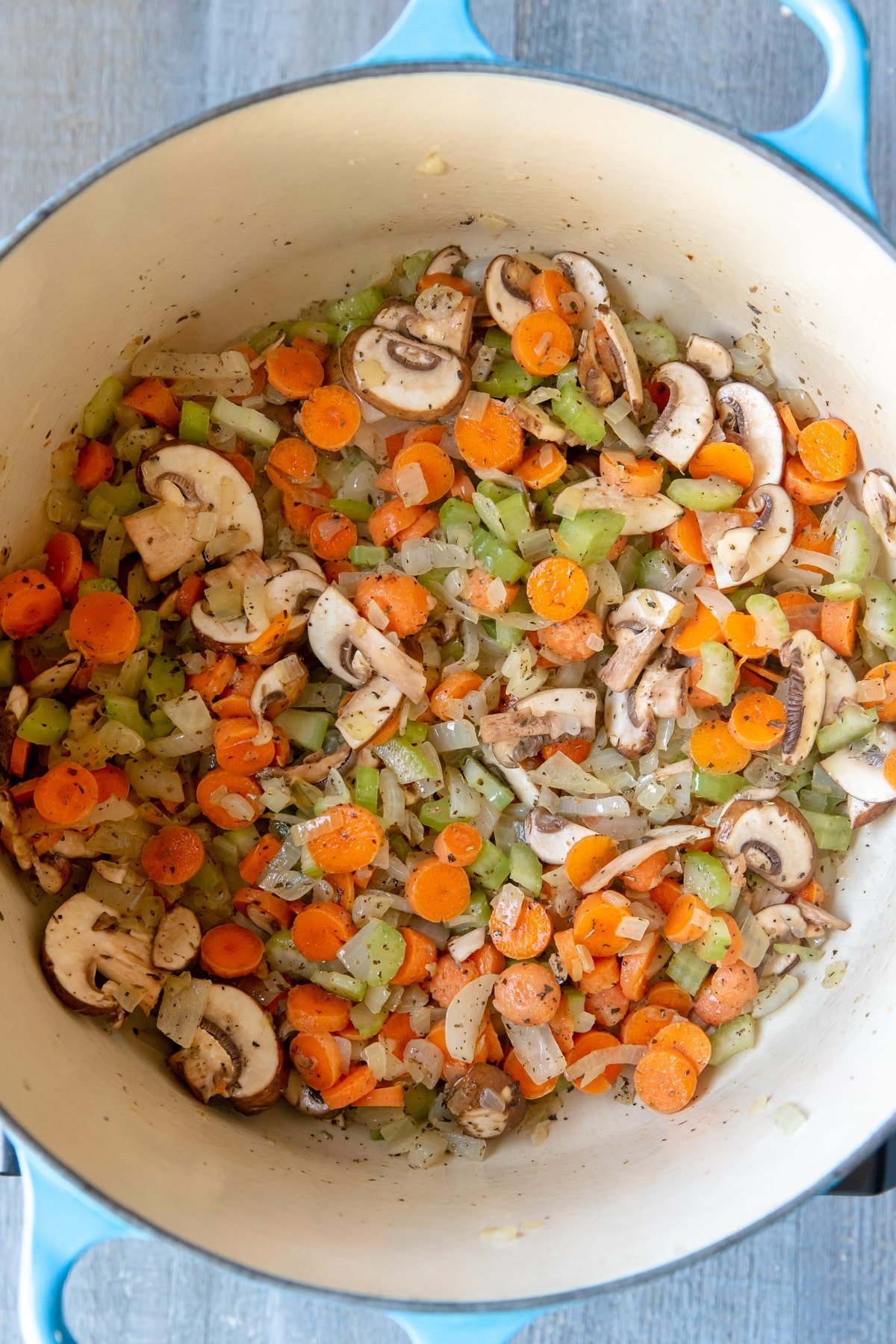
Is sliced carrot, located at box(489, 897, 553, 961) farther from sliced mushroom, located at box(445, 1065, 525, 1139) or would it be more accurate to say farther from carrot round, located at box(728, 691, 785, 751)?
carrot round, located at box(728, 691, 785, 751)

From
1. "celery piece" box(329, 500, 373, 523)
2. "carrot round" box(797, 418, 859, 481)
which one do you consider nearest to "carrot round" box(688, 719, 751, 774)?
"carrot round" box(797, 418, 859, 481)

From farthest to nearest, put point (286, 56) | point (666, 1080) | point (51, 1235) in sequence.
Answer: point (286, 56) → point (666, 1080) → point (51, 1235)

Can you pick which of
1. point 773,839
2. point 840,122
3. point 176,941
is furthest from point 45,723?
point 840,122

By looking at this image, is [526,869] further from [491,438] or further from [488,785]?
[491,438]

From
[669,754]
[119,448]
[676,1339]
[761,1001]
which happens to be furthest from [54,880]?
[676,1339]

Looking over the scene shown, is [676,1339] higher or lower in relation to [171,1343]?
higher

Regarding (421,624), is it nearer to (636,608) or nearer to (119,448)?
(636,608)

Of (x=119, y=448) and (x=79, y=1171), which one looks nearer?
(x=79, y=1171)
